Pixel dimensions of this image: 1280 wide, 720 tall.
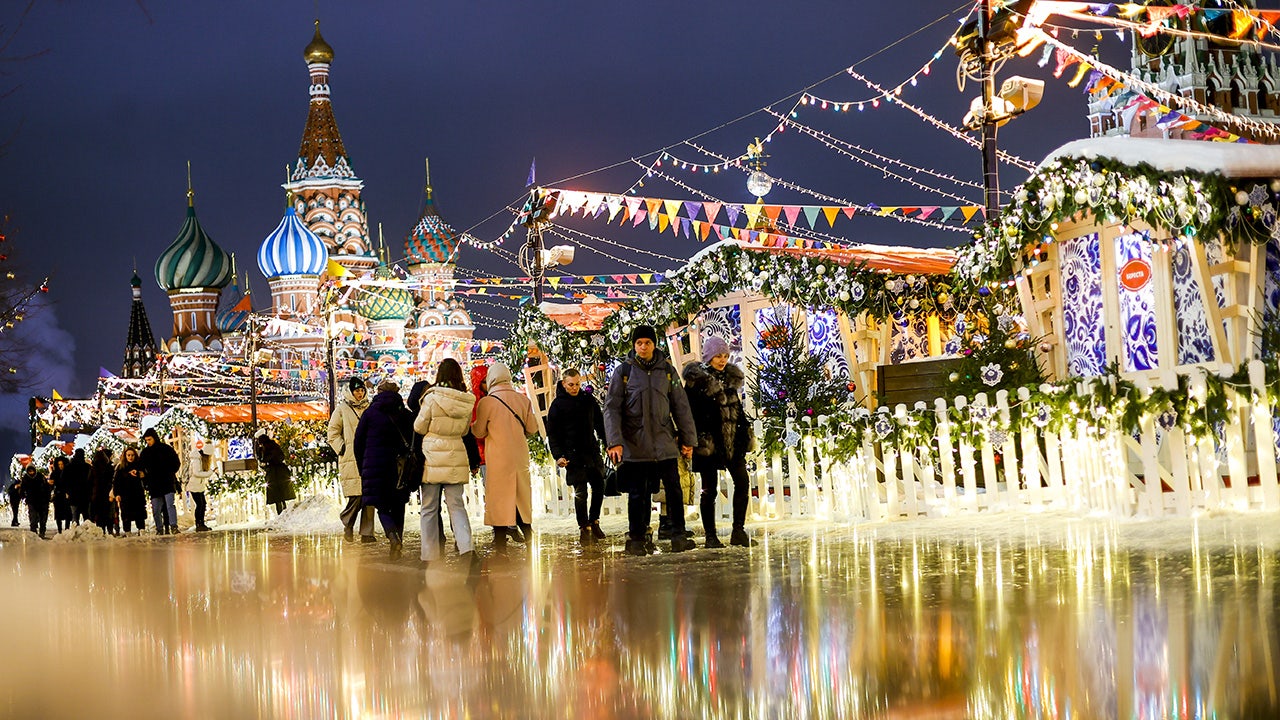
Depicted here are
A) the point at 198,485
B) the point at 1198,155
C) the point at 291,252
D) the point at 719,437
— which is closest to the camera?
the point at 719,437

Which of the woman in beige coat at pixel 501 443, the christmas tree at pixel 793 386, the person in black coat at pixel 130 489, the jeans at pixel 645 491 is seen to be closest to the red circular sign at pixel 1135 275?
the christmas tree at pixel 793 386

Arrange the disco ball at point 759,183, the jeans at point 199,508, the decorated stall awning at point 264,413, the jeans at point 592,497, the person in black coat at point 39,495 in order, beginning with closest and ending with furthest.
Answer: the jeans at point 592,497, the disco ball at point 759,183, the jeans at point 199,508, the person in black coat at point 39,495, the decorated stall awning at point 264,413

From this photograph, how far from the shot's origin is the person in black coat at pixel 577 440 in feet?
49.3

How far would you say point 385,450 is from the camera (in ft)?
50.4

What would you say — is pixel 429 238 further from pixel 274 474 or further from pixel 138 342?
pixel 274 474

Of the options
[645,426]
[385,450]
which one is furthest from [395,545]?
[645,426]

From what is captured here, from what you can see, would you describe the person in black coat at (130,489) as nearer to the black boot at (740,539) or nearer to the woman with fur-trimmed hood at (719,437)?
the woman with fur-trimmed hood at (719,437)

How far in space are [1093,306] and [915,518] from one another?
2855 millimetres

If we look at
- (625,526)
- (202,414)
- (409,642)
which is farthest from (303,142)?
(409,642)

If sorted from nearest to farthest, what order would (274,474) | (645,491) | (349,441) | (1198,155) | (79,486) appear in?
1. (645,491)
2. (1198,155)
3. (349,441)
4. (274,474)
5. (79,486)

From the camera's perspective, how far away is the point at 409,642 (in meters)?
7.62

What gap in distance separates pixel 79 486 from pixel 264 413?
4961cm

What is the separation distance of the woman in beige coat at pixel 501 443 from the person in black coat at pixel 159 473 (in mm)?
12581

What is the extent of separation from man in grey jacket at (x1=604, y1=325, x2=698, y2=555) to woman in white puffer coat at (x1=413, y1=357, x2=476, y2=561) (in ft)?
4.66
